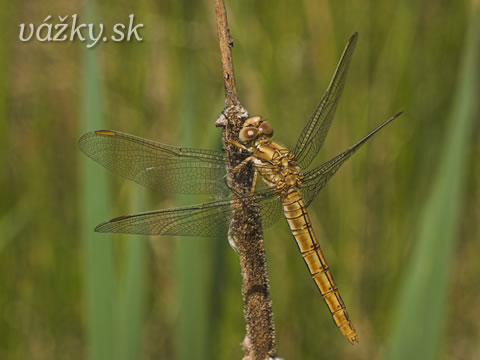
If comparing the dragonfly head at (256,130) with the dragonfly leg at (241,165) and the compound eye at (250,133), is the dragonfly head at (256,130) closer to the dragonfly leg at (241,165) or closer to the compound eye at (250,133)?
the compound eye at (250,133)

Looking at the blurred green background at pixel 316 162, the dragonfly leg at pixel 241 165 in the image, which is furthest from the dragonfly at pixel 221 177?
the blurred green background at pixel 316 162

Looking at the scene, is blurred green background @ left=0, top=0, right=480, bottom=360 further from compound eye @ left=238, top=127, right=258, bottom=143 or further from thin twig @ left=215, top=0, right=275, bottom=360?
thin twig @ left=215, top=0, right=275, bottom=360

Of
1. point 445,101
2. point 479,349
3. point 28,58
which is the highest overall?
point 28,58

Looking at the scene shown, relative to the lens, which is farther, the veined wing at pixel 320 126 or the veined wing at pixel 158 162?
the veined wing at pixel 320 126

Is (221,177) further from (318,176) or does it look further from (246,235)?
(246,235)

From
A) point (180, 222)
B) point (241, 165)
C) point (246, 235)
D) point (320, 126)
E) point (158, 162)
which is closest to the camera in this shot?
point (246, 235)

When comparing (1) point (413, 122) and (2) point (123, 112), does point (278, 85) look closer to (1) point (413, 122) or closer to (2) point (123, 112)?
(1) point (413, 122)

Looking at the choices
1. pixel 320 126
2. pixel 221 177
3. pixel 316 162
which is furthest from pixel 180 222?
pixel 316 162

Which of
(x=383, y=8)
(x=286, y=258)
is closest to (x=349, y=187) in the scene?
(x=286, y=258)
